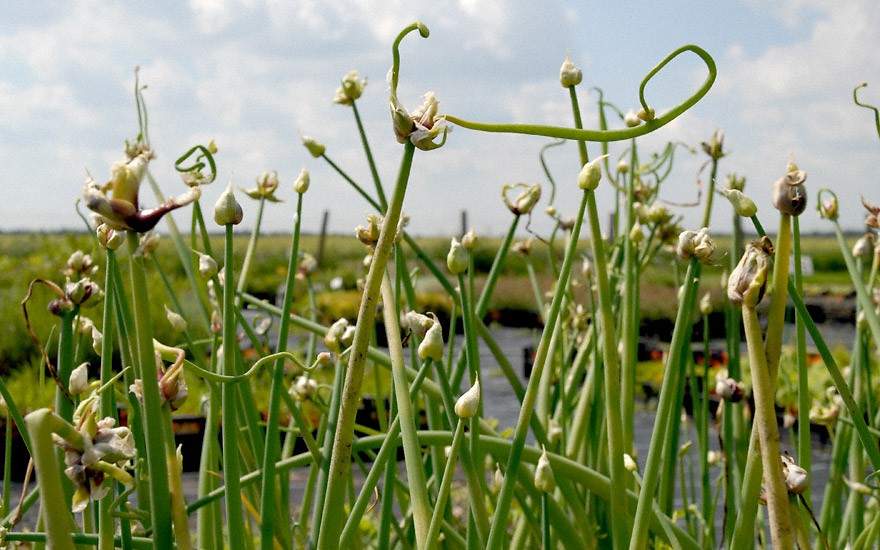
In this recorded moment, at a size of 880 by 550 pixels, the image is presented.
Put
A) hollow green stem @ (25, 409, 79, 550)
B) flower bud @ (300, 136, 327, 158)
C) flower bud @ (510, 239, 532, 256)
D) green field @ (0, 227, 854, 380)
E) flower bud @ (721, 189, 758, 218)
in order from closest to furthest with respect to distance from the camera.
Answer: hollow green stem @ (25, 409, 79, 550)
flower bud @ (721, 189, 758, 218)
flower bud @ (300, 136, 327, 158)
flower bud @ (510, 239, 532, 256)
green field @ (0, 227, 854, 380)

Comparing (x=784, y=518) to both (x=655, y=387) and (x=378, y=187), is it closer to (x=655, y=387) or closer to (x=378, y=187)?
(x=378, y=187)

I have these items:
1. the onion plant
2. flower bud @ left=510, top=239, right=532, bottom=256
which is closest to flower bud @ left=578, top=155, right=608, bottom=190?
the onion plant

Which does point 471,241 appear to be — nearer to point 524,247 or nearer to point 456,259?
point 456,259

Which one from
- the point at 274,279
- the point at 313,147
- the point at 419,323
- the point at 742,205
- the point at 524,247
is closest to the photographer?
the point at 742,205

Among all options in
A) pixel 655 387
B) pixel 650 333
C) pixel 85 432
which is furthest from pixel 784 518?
pixel 650 333

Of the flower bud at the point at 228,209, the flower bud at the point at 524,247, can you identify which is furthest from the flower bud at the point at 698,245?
the flower bud at the point at 524,247

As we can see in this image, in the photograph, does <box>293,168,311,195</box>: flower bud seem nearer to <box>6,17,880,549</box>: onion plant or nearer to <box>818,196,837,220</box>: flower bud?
<box>6,17,880,549</box>: onion plant

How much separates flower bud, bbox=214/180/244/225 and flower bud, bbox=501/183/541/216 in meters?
0.29

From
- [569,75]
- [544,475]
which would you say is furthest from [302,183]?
[544,475]

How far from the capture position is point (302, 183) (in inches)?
24.5

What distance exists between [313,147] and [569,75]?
29 cm

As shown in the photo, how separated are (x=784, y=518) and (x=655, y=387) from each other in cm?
312

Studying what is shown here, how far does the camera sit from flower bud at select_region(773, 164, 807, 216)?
0.32 metres

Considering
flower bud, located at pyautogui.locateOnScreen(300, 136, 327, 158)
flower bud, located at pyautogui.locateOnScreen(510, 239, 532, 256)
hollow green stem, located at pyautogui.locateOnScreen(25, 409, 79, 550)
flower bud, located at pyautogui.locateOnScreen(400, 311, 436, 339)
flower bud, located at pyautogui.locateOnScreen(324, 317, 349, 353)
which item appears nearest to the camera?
hollow green stem, located at pyautogui.locateOnScreen(25, 409, 79, 550)
